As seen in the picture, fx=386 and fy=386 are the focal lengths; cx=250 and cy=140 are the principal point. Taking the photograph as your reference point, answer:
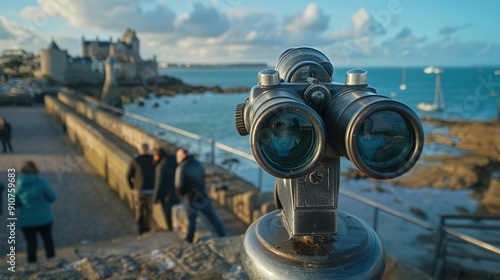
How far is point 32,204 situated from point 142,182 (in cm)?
191

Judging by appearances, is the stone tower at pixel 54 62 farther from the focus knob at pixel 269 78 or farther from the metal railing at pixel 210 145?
the focus knob at pixel 269 78

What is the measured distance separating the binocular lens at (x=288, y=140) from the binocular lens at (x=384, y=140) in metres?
0.18

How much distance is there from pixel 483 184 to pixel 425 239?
10.2 meters

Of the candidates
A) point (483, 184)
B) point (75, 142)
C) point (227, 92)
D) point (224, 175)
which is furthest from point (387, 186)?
Result: point (227, 92)

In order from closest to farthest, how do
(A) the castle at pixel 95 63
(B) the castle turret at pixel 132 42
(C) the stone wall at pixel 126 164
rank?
(C) the stone wall at pixel 126 164, (A) the castle at pixel 95 63, (B) the castle turret at pixel 132 42

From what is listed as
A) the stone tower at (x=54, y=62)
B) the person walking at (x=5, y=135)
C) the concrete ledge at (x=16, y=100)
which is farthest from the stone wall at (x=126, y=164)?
the stone tower at (x=54, y=62)

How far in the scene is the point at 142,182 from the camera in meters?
6.64

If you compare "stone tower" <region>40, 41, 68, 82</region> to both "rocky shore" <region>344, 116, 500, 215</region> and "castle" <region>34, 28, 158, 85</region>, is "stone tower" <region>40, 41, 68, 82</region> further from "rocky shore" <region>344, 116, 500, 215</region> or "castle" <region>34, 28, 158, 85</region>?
"rocky shore" <region>344, 116, 500, 215</region>

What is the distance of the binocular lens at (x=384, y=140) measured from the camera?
4.92 ft

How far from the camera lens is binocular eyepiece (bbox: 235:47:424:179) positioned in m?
1.43

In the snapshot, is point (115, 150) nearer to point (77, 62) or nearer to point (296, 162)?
point (296, 162)

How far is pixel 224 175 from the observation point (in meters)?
8.51

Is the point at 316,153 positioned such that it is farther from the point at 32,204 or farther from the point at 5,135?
the point at 5,135

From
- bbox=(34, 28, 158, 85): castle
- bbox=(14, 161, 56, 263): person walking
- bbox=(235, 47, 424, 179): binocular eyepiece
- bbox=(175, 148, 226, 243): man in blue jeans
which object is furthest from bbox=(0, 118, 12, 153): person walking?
bbox=(34, 28, 158, 85): castle
